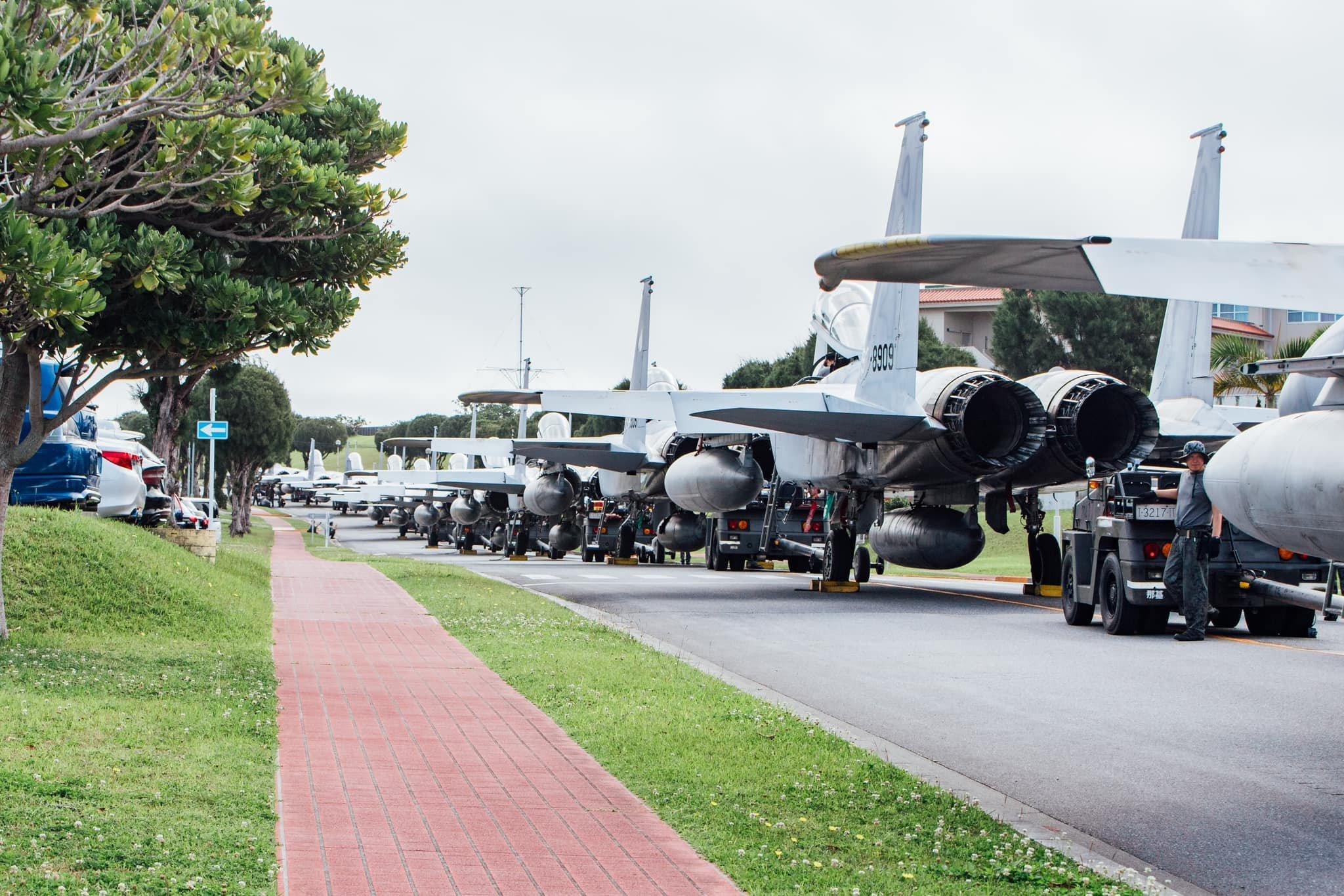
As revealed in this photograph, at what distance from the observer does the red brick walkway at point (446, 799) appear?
4.99 m

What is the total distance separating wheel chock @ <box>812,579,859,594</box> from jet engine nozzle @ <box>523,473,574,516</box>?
1658 cm

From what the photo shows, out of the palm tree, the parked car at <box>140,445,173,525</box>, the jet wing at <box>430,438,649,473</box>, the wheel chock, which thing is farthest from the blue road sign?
the palm tree

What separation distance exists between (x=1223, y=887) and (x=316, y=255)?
31.7 ft

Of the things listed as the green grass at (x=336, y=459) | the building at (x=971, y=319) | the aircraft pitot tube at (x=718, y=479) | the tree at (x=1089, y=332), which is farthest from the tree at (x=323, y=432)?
the aircraft pitot tube at (x=718, y=479)

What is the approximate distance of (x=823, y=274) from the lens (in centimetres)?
556

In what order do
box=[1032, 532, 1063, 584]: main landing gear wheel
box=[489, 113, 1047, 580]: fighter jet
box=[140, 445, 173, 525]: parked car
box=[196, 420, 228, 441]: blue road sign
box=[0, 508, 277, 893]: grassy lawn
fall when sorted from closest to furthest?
box=[0, 508, 277, 893]: grassy lawn
box=[489, 113, 1047, 580]: fighter jet
box=[1032, 532, 1063, 584]: main landing gear wheel
box=[140, 445, 173, 525]: parked car
box=[196, 420, 228, 441]: blue road sign

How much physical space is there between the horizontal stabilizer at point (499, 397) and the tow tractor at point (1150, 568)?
1027cm

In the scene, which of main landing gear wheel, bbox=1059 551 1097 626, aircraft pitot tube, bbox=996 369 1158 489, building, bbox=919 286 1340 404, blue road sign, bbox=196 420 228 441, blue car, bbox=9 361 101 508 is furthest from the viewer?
building, bbox=919 286 1340 404

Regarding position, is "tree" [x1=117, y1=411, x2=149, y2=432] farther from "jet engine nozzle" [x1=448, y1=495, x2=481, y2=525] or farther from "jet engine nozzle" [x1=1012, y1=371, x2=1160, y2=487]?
"jet engine nozzle" [x1=1012, y1=371, x2=1160, y2=487]

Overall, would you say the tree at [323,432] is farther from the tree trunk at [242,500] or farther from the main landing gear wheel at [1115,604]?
the main landing gear wheel at [1115,604]

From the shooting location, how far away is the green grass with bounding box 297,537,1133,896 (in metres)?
5.15

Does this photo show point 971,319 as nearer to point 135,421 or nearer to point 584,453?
point 584,453

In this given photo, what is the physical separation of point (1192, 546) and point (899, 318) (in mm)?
6793

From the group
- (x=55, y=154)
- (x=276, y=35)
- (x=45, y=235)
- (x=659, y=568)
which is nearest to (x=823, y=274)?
(x=45, y=235)
